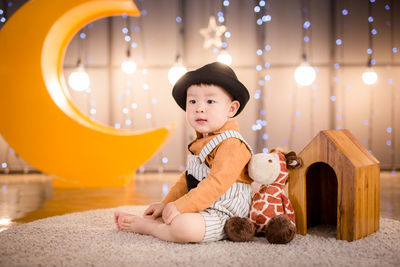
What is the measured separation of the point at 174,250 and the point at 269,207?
0.42 m

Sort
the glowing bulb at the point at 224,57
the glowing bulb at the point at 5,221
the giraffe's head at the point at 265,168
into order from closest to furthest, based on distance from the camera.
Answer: the giraffe's head at the point at 265,168, the glowing bulb at the point at 5,221, the glowing bulb at the point at 224,57

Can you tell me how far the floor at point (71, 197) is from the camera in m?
2.07

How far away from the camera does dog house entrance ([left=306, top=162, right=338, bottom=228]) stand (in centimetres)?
168

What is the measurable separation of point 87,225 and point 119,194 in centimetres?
111

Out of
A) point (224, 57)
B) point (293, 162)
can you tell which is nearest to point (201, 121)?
point (293, 162)

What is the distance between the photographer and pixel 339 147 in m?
1.40

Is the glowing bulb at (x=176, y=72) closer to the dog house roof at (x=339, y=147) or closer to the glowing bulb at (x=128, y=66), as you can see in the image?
the glowing bulb at (x=128, y=66)

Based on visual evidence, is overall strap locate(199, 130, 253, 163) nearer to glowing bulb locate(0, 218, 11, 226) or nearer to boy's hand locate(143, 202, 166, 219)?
boy's hand locate(143, 202, 166, 219)

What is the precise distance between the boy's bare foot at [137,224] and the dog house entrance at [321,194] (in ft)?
2.39

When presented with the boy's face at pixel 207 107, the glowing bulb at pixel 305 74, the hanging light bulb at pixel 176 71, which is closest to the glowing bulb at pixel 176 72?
the hanging light bulb at pixel 176 71

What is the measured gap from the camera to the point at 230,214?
1.43m

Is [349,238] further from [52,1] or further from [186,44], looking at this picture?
[186,44]

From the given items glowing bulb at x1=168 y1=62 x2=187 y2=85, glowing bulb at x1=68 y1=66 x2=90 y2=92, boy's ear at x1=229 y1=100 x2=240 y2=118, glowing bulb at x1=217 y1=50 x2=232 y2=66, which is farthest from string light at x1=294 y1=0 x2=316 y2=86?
boy's ear at x1=229 y1=100 x2=240 y2=118

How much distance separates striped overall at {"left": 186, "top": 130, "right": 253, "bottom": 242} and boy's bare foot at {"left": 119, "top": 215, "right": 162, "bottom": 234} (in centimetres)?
22
